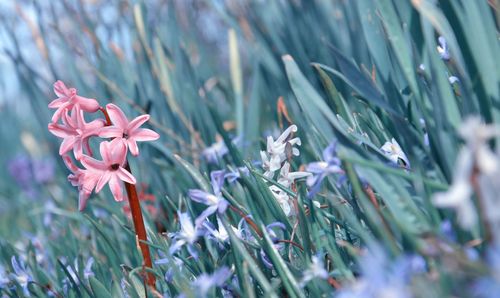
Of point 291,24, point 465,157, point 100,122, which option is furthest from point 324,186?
point 291,24

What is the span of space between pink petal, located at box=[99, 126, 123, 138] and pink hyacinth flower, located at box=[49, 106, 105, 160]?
0.01 m

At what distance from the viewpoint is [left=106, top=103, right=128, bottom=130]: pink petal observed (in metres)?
1.20

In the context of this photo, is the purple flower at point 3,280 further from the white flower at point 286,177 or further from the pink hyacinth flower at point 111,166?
the white flower at point 286,177

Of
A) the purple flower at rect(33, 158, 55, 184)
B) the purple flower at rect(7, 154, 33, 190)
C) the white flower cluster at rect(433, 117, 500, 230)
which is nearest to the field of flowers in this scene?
the white flower cluster at rect(433, 117, 500, 230)

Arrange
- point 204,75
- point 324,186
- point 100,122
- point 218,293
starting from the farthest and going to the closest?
point 204,75, point 324,186, point 100,122, point 218,293

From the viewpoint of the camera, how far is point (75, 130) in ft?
3.98

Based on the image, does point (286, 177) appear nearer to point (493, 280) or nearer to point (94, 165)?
point (94, 165)

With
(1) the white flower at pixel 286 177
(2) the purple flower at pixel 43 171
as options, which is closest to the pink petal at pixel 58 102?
(1) the white flower at pixel 286 177

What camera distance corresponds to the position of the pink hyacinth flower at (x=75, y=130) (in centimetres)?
119

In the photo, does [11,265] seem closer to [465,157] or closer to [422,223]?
[422,223]

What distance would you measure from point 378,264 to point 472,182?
0.12 meters

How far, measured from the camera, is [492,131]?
23.9 inches

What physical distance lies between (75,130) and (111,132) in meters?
0.07

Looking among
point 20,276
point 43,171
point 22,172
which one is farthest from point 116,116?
point 22,172
